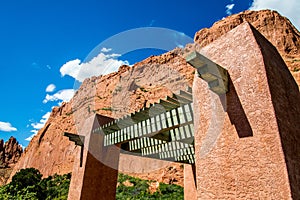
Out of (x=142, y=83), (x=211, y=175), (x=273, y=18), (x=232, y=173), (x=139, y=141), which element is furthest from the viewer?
(x=142, y=83)

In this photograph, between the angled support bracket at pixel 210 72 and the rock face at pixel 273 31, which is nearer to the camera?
the angled support bracket at pixel 210 72

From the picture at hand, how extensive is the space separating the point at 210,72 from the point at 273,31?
33825mm

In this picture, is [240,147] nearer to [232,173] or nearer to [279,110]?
[232,173]

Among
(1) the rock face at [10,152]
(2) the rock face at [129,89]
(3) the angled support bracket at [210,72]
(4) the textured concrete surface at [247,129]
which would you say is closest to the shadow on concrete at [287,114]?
(4) the textured concrete surface at [247,129]

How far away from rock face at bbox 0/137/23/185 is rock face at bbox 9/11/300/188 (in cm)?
1272

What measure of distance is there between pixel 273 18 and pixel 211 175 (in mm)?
36196

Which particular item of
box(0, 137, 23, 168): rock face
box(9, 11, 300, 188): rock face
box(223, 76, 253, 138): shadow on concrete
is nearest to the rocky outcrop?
box(9, 11, 300, 188): rock face

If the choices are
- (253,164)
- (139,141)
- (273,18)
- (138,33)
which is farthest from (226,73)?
(273,18)

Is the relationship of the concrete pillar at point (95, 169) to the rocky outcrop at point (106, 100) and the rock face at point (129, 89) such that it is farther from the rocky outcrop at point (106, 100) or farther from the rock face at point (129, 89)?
the rocky outcrop at point (106, 100)

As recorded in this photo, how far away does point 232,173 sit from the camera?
6.88 ft

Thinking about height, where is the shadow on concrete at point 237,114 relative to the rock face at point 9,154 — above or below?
below

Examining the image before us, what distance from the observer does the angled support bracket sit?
2059 mm

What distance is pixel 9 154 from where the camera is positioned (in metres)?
53.4

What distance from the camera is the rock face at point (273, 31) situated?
27188 mm
